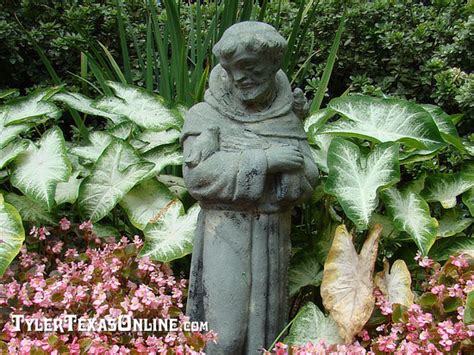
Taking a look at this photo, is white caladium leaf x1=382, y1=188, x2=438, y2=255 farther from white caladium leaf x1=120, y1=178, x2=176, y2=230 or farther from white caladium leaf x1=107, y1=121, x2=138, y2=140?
white caladium leaf x1=107, y1=121, x2=138, y2=140

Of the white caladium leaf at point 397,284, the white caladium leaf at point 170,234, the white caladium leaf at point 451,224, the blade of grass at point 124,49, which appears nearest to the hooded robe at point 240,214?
the white caladium leaf at point 170,234

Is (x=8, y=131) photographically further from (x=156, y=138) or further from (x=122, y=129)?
(x=156, y=138)

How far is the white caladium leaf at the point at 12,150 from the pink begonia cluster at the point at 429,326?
1.30 m

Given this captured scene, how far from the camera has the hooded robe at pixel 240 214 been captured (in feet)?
6.79

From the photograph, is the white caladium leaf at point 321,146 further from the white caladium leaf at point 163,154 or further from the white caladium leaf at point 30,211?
the white caladium leaf at point 30,211

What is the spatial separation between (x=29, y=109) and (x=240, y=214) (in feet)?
4.20

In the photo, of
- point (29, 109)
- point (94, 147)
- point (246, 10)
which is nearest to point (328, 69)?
point (246, 10)

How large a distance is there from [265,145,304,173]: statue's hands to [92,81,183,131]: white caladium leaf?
2.93ft

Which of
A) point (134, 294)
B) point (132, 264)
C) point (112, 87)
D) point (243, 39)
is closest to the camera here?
point (243, 39)

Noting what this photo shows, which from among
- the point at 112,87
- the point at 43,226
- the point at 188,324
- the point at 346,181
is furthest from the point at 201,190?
the point at 112,87

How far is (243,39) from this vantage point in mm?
1961

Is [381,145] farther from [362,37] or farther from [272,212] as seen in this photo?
[362,37]

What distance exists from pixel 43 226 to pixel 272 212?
114 cm

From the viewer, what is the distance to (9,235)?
229 centimetres
